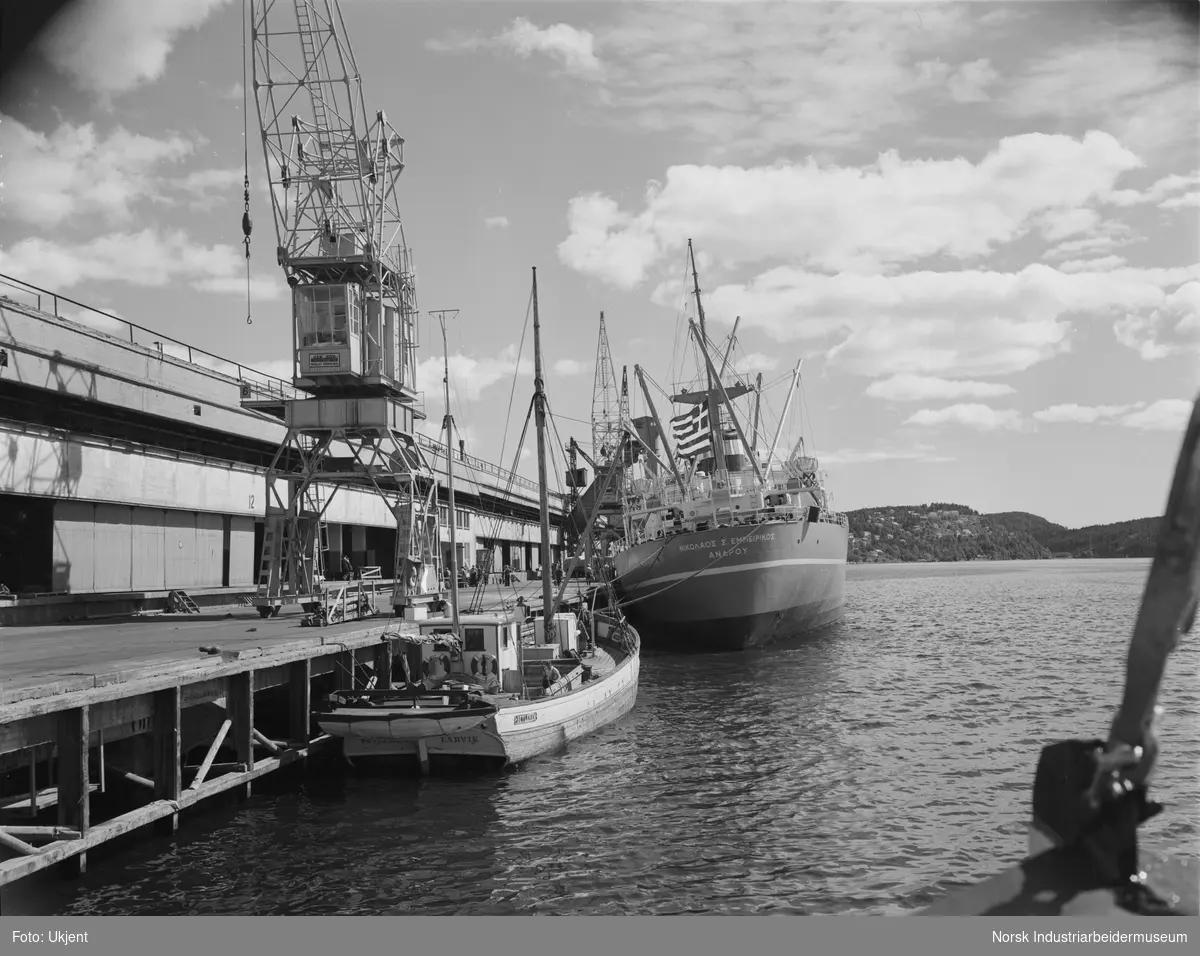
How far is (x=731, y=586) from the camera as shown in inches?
2096

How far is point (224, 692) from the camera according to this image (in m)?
22.7

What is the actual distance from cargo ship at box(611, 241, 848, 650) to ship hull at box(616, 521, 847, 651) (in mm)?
64

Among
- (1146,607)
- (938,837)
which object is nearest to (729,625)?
(938,837)

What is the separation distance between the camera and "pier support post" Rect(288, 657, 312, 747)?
26.3m

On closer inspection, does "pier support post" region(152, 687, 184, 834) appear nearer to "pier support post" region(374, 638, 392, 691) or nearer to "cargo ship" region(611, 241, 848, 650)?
"pier support post" region(374, 638, 392, 691)

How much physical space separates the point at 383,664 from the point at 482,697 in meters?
7.59

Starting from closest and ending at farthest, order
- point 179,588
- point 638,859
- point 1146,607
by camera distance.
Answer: point 1146,607
point 638,859
point 179,588

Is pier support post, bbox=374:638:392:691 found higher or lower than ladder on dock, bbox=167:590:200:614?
→ lower

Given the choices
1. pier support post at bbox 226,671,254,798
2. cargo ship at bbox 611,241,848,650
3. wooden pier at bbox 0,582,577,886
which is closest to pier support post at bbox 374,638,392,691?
wooden pier at bbox 0,582,577,886

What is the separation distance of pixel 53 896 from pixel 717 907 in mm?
11850

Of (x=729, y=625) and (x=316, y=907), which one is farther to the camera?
(x=729, y=625)

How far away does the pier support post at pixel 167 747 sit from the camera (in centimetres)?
1961

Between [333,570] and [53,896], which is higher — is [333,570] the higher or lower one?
the higher one

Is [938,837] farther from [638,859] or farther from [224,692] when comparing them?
[224,692]
